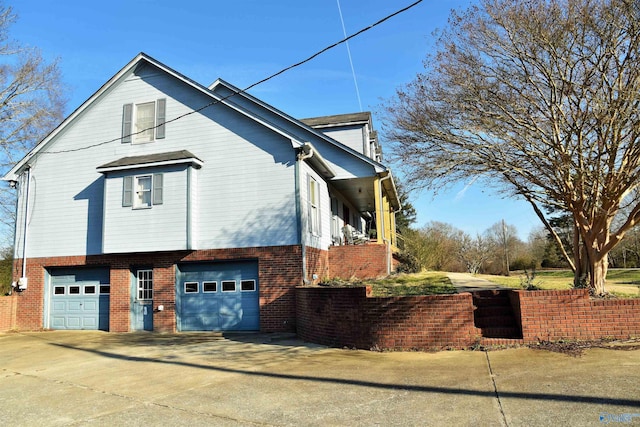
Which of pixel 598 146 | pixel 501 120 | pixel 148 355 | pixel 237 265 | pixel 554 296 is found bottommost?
pixel 148 355

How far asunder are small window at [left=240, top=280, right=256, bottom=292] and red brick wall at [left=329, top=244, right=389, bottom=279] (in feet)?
11.9

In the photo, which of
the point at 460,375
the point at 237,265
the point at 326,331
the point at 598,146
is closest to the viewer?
the point at 460,375

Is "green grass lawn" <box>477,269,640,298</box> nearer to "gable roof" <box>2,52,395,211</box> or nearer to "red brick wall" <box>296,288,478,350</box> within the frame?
"red brick wall" <box>296,288,478,350</box>

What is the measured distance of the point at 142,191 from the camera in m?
14.8

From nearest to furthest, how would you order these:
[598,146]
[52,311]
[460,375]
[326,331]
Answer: [460,375] < [598,146] < [326,331] < [52,311]

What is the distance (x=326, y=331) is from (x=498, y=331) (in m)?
3.80

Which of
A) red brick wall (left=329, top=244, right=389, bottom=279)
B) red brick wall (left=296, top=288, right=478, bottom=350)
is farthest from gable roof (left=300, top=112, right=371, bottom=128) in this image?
red brick wall (left=296, top=288, right=478, bottom=350)

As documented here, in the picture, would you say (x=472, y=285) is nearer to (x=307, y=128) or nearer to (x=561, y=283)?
(x=561, y=283)

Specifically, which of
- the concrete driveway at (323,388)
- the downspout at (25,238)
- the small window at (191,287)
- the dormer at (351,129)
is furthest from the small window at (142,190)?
the dormer at (351,129)

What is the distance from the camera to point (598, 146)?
10117 mm

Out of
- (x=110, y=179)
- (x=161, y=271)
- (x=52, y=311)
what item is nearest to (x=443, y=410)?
(x=161, y=271)

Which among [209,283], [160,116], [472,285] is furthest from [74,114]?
[472,285]

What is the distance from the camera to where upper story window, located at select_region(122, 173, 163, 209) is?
14508 millimetres

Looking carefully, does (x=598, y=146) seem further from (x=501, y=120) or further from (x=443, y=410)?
(x=443, y=410)
